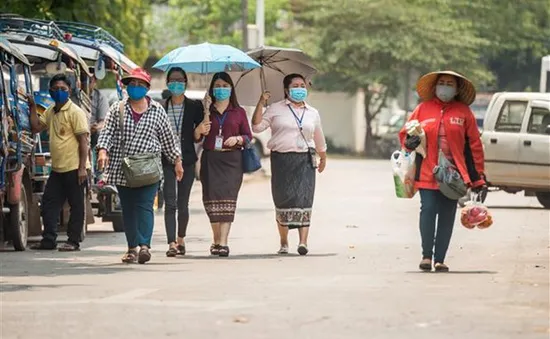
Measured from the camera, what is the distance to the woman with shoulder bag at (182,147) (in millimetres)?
16312

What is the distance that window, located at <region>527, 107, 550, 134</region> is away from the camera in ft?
88.2

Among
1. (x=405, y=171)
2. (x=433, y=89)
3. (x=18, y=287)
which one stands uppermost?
(x=433, y=89)

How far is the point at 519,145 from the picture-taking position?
26.7m

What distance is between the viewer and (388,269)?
14438 millimetres

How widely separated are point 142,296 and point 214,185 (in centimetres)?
494

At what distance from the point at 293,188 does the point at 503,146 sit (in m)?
10.6

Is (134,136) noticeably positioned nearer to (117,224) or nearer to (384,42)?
(117,224)

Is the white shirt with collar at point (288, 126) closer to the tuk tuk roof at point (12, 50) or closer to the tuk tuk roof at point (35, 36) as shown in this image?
the tuk tuk roof at point (12, 50)

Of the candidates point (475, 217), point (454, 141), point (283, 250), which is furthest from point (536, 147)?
point (454, 141)

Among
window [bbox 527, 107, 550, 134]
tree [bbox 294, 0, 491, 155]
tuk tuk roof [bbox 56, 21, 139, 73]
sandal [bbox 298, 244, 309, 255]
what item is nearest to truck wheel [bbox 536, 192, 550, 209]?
window [bbox 527, 107, 550, 134]

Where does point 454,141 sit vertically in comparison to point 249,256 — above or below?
above

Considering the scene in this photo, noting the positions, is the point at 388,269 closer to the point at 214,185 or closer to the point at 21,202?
the point at 214,185

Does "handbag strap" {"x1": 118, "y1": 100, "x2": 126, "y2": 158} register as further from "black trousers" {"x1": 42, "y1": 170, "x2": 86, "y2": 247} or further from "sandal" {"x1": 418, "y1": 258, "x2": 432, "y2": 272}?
"sandal" {"x1": 418, "y1": 258, "x2": 432, "y2": 272}

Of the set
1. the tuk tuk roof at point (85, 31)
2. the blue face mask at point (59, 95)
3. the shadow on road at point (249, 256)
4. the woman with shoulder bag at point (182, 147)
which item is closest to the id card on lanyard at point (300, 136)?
the woman with shoulder bag at point (182, 147)
